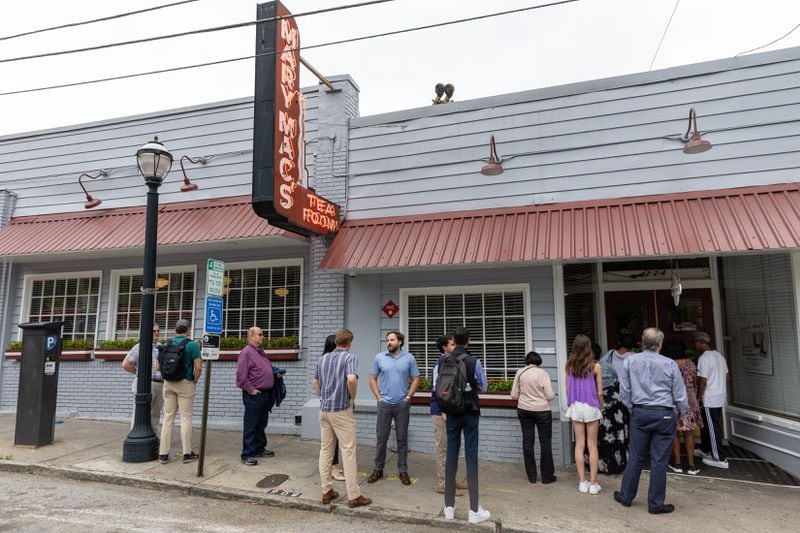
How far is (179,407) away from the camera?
6.87 meters

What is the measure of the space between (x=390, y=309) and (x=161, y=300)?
4659 mm

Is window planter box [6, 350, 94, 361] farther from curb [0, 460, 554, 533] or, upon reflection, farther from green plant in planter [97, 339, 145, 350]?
curb [0, 460, 554, 533]

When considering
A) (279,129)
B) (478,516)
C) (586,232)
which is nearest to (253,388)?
(478,516)

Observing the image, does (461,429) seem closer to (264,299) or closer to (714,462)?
(714,462)

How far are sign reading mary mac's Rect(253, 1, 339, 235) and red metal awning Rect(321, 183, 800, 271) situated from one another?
1.06 meters

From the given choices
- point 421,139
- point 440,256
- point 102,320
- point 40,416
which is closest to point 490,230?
point 440,256

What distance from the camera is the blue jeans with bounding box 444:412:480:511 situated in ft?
16.4

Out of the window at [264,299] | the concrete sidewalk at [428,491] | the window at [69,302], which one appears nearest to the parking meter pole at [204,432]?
the concrete sidewalk at [428,491]

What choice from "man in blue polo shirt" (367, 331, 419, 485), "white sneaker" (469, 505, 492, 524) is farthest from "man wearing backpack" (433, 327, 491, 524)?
"man in blue polo shirt" (367, 331, 419, 485)

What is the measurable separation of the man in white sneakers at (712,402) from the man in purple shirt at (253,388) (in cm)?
576

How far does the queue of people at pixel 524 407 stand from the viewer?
5.27 m

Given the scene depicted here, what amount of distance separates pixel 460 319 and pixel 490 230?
4.81 ft

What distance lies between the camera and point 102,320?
1001 cm

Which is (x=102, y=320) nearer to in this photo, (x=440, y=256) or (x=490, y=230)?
(x=440, y=256)
